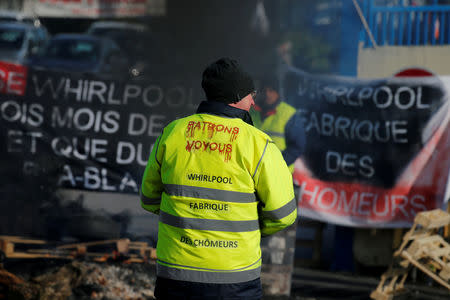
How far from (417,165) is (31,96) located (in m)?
3.73

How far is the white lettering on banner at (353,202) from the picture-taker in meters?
6.02

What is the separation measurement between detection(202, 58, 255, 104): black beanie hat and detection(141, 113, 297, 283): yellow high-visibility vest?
0.10 meters

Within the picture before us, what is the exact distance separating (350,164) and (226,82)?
3633 mm

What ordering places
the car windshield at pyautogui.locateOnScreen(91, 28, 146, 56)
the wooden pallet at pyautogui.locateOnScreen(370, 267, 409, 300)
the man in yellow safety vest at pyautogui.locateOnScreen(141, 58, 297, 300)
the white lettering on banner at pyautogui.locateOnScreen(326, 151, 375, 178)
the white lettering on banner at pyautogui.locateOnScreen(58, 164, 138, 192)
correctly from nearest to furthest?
the man in yellow safety vest at pyautogui.locateOnScreen(141, 58, 297, 300) < the wooden pallet at pyautogui.locateOnScreen(370, 267, 409, 300) < the white lettering on banner at pyautogui.locateOnScreen(58, 164, 138, 192) < the car windshield at pyautogui.locateOnScreen(91, 28, 146, 56) < the white lettering on banner at pyautogui.locateOnScreen(326, 151, 375, 178)

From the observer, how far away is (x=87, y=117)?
218 inches

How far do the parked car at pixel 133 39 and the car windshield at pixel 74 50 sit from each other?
0.45ft

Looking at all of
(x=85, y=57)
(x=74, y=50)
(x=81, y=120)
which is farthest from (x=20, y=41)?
(x=81, y=120)

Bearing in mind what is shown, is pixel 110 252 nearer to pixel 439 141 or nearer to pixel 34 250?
pixel 34 250

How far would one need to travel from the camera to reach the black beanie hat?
2.63m

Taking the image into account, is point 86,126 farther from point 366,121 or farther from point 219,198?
point 219,198

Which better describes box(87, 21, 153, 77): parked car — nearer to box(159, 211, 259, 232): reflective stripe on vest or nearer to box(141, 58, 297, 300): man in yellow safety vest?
box(141, 58, 297, 300): man in yellow safety vest

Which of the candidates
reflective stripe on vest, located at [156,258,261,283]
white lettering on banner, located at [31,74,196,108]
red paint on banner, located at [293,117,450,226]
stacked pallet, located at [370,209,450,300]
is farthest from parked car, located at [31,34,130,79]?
reflective stripe on vest, located at [156,258,261,283]

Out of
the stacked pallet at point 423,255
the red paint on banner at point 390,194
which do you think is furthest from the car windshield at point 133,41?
the stacked pallet at point 423,255

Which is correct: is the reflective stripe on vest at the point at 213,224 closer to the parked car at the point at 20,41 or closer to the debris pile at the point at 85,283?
the debris pile at the point at 85,283
